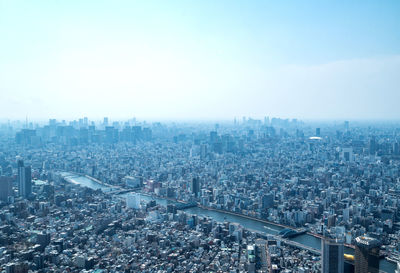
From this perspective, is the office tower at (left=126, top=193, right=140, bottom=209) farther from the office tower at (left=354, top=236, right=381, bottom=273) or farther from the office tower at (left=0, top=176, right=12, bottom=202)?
the office tower at (left=354, top=236, right=381, bottom=273)

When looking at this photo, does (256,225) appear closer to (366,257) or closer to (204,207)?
(204,207)

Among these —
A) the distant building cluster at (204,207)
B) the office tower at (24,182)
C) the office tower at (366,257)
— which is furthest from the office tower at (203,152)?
the office tower at (366,257)

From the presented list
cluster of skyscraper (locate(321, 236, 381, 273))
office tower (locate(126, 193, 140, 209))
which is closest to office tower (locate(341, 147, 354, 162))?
office tower (locate(126, 193, 140, 209))

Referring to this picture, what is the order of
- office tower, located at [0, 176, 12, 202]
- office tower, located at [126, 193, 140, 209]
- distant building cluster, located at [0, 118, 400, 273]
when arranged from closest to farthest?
distant building cluster, located at [0, 118, 400, 273], office tower, located at [126, 193, 140, 209], office tower, located at [0, 176, 12, 202]

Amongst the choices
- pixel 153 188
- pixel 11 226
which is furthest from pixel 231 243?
pixel 153 188

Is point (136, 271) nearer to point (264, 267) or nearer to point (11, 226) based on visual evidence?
point (264, 267)
